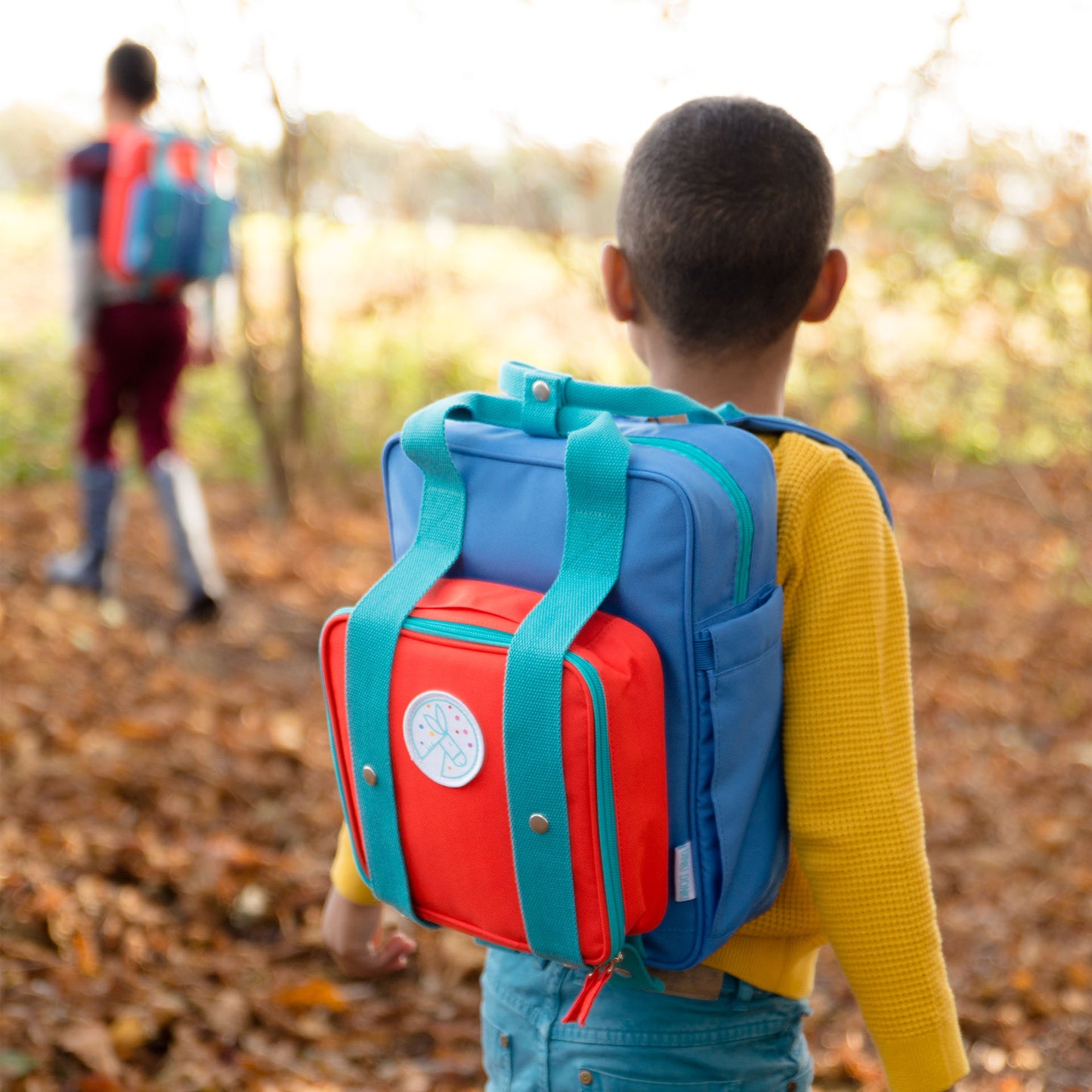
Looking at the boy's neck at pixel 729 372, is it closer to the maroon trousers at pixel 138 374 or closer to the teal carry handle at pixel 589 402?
the teal carry handle at pixel 589 402

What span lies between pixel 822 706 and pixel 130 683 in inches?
134

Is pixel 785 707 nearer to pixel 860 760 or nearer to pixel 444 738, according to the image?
pixel 860 760

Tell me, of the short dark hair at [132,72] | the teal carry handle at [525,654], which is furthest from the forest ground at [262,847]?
the short dark hair at [132,72]

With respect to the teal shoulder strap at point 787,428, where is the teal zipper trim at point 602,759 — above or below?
below

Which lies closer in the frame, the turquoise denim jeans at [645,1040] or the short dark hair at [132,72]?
the turquoise denim jeans at [645,1040]

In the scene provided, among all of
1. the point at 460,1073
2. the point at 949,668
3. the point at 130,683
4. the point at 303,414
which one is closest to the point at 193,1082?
the point at 460,1073

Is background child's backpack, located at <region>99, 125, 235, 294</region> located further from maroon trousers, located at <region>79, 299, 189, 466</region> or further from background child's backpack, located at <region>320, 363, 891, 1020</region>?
background child's backpack, located at <region>320, 363, 891, 1020</region>

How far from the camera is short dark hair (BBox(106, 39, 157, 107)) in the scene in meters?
4.39

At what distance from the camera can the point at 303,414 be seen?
6211 mm

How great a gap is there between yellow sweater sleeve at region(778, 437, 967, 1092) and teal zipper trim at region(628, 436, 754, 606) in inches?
4.1

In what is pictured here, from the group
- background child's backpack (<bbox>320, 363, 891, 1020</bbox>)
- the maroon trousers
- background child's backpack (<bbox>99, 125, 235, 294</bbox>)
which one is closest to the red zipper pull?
background child's backpack (<bbox>320, 363, 891, 1020</bbox>)

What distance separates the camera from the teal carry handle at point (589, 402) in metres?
1.28

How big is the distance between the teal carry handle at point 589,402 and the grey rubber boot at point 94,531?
3934mm

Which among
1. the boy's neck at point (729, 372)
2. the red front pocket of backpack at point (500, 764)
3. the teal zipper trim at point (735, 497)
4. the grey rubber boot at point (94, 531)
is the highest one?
the boy's neck at point (729, 372)
